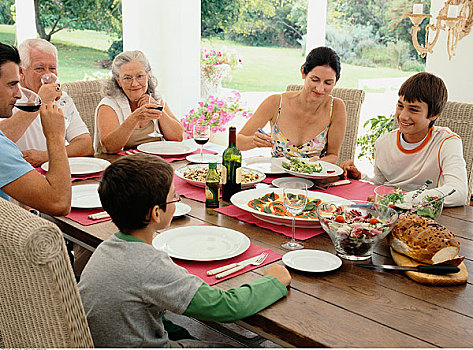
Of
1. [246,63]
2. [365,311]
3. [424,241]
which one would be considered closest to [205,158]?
[424,241]

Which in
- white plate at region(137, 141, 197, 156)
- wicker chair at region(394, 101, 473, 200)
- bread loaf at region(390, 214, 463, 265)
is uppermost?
wicker chair at region(394, 101, 473, 200)

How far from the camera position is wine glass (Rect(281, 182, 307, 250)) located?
1587 millimetres

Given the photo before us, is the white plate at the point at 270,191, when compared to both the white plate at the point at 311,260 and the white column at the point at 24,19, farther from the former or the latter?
the white column at the point at 24,19

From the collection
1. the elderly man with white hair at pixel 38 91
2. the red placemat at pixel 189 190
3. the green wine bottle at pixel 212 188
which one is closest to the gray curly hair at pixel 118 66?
the elderly man with white hair at pixel 38 91

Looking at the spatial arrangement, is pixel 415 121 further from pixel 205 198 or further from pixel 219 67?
pixel 219 67

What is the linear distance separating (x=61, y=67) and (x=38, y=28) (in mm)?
575

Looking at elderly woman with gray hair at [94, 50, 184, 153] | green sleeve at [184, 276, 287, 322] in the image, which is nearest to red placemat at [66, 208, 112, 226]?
green sleeve at [184, 276, 287, 322]

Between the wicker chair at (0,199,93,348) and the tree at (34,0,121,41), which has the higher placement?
the tree at (34,0,121,41)

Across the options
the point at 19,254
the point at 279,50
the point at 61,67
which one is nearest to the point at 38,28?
the point at 61,67

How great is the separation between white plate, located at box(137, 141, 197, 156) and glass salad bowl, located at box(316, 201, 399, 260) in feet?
4.31

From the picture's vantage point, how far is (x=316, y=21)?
528 cm

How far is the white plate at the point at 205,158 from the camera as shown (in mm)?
2639

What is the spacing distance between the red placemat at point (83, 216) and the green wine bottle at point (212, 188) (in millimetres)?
387

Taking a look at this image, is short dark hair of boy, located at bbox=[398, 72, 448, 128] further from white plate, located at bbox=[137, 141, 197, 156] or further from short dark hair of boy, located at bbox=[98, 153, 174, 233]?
short dark hair of boy, located at bbox=[98, 153, 174, 233]
